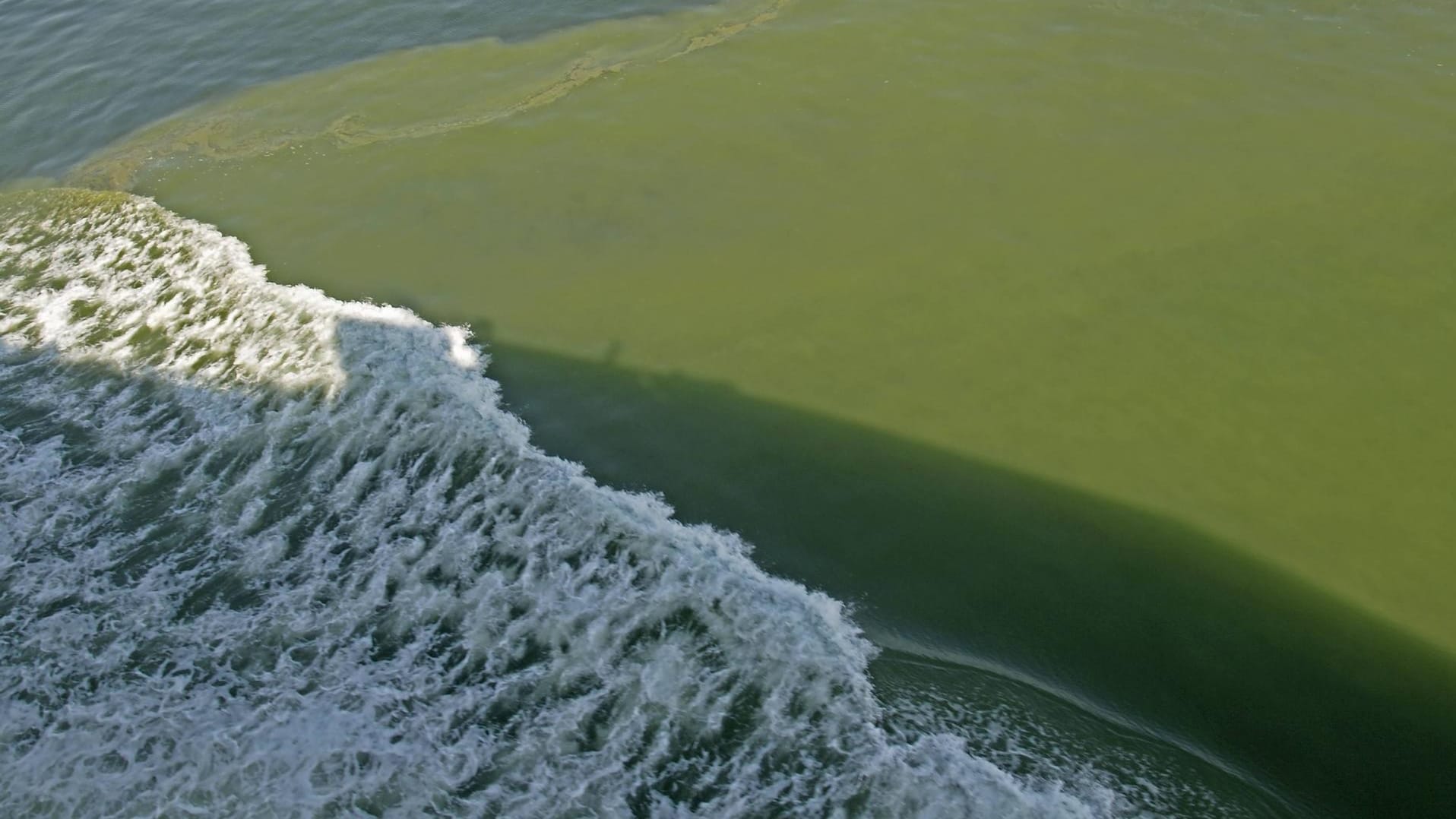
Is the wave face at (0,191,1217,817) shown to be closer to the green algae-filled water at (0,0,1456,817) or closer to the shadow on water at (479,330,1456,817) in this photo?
the green algae-filled water at (0,0,1456,817)

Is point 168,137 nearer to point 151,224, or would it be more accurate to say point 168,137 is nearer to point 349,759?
point 151,224

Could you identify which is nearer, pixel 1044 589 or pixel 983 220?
pixel 1044 589

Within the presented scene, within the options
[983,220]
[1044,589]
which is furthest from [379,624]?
[983,220]

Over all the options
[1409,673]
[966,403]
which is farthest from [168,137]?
[1409,673]

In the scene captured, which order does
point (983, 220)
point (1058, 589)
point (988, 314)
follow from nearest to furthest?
point (1058, 589) < point (988, 314) < point (983, 220)

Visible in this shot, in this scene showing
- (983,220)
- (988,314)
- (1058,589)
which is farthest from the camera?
(983,220)

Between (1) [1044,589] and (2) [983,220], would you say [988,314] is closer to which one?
(2) [983,220]
